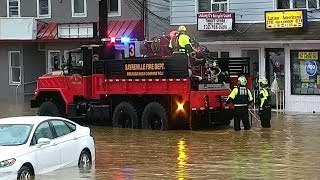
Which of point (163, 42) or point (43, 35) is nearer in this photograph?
point (163, 42)

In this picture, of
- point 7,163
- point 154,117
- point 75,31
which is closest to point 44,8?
point 75,31

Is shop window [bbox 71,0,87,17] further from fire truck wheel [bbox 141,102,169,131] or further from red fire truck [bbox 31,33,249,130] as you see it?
fire truck wheel [bbox 141,102,169,131]

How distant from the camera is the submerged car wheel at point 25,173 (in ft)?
38.1

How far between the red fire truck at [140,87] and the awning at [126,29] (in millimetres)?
8525

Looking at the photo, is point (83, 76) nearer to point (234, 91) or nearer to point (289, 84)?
point (234, 91)

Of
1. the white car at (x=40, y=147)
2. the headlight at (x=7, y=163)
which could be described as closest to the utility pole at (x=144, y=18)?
the white car at (x=40, y=147)

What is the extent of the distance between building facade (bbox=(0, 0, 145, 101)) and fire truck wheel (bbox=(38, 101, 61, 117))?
8194mm

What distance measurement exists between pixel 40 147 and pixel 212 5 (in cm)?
1832

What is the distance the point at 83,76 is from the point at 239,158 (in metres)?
9.74

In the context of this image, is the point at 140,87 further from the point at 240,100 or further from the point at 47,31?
the point at 47,31

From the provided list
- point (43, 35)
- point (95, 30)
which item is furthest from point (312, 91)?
point (43, 35)

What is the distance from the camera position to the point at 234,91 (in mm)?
20391

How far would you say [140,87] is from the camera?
21969mm

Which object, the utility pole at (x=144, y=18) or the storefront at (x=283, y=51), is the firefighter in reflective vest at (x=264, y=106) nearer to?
the storefront at (x=283, y=51)
